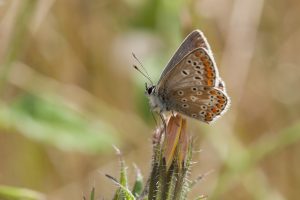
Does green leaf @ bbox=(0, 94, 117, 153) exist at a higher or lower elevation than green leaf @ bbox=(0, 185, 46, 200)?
higher

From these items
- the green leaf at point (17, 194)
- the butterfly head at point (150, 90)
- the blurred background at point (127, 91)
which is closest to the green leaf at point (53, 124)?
the blurred background at point (127, 91)

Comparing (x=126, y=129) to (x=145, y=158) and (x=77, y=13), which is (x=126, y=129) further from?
(x=77, y=13)

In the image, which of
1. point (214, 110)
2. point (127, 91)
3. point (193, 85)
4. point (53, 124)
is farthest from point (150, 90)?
point (127, 91)

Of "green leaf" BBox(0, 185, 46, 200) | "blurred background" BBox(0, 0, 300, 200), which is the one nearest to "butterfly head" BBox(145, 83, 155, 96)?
"blurred background" BBox(0, 0, 300, 200)

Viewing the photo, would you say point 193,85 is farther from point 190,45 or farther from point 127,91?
point 127,91

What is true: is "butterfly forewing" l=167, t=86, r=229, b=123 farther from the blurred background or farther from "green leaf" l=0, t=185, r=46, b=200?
the blurred background

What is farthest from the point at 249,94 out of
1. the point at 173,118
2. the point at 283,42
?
the point at 173,118
